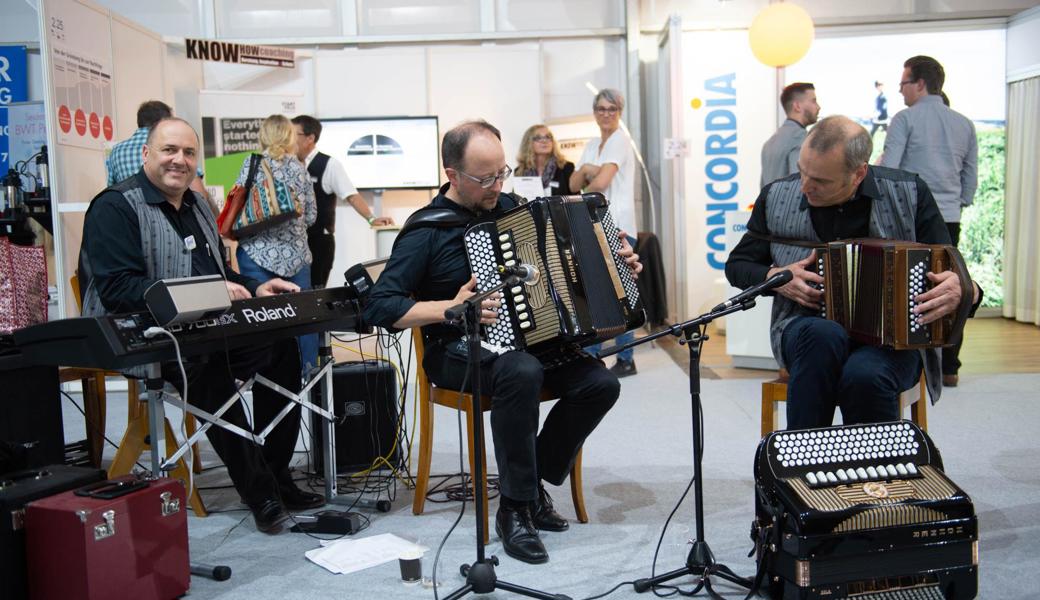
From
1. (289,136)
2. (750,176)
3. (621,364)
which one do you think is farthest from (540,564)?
(750,176)

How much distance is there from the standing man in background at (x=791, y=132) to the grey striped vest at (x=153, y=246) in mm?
3379

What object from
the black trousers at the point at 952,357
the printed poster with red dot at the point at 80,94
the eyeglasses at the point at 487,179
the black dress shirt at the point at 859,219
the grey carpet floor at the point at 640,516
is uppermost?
the printed poster with red dot at the point at 80,94

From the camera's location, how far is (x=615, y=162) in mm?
5254

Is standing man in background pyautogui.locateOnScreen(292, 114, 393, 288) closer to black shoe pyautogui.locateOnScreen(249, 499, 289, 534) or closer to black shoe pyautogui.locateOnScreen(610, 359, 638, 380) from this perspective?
black shoe pyautogui.locateOnScreen(610, 359, 638, 380)

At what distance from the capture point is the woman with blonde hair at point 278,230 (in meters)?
4.14

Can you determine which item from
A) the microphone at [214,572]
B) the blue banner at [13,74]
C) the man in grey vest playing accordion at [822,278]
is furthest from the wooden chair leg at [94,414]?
the blue banner at [13,74]

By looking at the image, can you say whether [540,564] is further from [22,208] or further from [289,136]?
[22,208]

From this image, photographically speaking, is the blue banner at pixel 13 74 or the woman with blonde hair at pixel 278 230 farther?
the blue banner at pixel 13 74

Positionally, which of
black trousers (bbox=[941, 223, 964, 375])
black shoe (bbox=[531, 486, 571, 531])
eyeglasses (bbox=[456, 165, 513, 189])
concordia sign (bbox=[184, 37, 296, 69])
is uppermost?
concordia sign (bbox=[184, 37, 296, 69])

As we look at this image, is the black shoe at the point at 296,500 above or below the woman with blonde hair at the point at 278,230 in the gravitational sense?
below

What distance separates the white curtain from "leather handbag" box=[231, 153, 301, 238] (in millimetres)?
5227

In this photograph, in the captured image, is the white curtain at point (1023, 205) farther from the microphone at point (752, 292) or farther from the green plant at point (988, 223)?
the microphone at point (752, 292)

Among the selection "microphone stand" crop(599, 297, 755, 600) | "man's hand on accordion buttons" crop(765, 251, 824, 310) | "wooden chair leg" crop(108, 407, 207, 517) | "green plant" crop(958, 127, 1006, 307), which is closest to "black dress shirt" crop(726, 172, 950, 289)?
"man's hand on accordion buttons" crop(765, 251, 824, 310)

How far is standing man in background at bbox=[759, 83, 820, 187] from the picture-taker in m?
5.02
